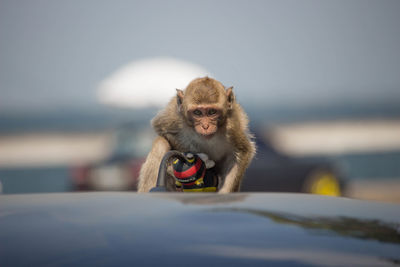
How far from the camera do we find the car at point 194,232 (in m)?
1.41

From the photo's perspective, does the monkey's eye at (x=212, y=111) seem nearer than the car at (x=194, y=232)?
No

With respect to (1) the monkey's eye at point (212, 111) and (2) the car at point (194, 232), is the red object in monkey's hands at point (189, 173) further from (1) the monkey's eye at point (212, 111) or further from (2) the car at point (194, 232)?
(2) the car at point (194, 232)

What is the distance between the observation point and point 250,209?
1.82 metres

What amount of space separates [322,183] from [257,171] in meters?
1.24

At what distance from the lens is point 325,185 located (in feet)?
28.6

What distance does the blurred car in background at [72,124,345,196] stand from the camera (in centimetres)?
805

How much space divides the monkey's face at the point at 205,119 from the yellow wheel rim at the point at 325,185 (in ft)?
14.5

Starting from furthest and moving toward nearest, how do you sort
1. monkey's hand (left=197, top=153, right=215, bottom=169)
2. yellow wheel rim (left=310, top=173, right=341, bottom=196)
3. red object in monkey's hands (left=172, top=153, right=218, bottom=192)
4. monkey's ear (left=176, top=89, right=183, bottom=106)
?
yellow wheel rim (left=310, top=173, right=341, bottom=196)
monkey's ear (left=176, top=89, right=183, bottom=106)
monkey's hand (left=197, top=153, right=215, bottom=169)
red object in monkey's hands (left=172, top=153, right=218, bottom=192)

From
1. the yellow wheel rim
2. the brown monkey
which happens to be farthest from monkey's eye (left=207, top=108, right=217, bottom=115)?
the yellow wheel rim

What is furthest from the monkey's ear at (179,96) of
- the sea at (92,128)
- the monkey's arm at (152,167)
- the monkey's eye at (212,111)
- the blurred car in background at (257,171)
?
the sea at (92,128)

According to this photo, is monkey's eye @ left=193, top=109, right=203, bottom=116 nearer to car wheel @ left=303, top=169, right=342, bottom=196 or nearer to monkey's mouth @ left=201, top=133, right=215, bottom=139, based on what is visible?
monkey's mouth @ left=201, top=133, right=215, bottom=139

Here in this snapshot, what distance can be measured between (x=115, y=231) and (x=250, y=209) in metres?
0.45

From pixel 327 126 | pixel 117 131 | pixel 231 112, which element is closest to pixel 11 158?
pixel 327 126

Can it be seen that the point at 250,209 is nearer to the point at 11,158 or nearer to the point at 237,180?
the point at 237,180
